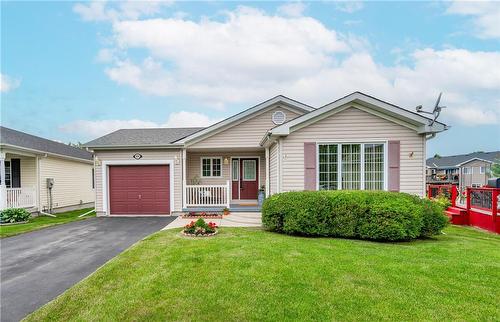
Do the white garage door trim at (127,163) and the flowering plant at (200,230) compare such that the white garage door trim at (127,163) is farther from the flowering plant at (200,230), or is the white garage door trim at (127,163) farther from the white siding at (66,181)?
the flowering plant at (200,230)

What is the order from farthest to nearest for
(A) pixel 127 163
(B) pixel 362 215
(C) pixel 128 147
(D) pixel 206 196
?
(A) pixel 127 163
(D) pixel 206 196
(C) pixel 128 147
(B) pixel 362 215

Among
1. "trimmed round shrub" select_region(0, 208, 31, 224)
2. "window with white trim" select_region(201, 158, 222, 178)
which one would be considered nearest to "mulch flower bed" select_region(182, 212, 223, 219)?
"window with white trim" select_region(201, 158, 222, 178)

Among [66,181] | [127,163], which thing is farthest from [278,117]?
[66,181]

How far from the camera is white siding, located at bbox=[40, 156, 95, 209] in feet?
46.8

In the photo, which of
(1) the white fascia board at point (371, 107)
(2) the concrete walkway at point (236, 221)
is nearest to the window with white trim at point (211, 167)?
(2) the concrete walkway at point (236, 221)

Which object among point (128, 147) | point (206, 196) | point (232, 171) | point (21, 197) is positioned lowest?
point (21, 197)

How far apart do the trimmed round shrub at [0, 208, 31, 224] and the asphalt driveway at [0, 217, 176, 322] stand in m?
3.22

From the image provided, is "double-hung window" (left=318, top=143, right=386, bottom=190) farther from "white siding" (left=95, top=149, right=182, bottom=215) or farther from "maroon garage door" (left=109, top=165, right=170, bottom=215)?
"maroon garage door" (left=109, top=165, right=170, bottom=215)

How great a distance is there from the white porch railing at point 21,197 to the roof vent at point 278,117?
1272 centimetres

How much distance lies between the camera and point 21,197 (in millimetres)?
13133

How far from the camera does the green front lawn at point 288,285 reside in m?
3.30

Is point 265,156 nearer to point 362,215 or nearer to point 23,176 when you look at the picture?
point 362,215

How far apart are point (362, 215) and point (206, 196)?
7072 mm

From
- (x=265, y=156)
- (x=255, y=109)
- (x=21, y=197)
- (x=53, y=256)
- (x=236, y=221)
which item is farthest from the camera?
(x=265, y=156)
